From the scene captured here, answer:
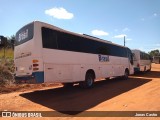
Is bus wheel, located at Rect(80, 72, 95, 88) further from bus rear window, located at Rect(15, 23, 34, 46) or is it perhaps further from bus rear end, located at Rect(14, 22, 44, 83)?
bus rear window, located at Rect(15, 23, 34, 46)

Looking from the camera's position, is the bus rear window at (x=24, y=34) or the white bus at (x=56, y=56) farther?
the bus rear window at (x=24, y=34)

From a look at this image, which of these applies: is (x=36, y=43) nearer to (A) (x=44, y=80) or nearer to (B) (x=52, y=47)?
(B) (x=52, y=47)

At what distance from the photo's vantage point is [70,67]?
11.8 meters

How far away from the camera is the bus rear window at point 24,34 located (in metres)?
10.2

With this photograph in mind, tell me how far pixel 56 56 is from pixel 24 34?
1.95 meters

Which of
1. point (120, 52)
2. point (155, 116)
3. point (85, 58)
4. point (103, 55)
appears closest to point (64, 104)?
point (155, 116)

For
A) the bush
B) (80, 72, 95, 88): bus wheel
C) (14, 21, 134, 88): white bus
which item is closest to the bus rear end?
(14, 21, 134, 88): white bus

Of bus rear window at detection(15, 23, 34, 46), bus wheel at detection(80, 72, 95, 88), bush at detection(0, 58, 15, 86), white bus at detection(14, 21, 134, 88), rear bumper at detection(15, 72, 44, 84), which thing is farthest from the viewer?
bush at detection(0, 58, 15, 86)

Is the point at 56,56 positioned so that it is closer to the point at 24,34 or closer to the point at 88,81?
the point at 24,34

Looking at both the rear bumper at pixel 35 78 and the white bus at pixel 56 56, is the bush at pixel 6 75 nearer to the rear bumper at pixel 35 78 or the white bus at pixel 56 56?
the white bus at pixel 56 56

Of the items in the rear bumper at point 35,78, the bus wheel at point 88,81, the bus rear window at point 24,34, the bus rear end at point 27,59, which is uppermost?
the bus rear window at point 24,34

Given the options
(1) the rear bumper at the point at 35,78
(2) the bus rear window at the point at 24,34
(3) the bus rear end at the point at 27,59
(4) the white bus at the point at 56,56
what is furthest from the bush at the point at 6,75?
(1) the rear bumper at the point at 35,78

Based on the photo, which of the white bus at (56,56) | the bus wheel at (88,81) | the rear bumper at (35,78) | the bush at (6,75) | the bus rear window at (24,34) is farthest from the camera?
the bush at (6,75)

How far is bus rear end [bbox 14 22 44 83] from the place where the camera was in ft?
31.7
